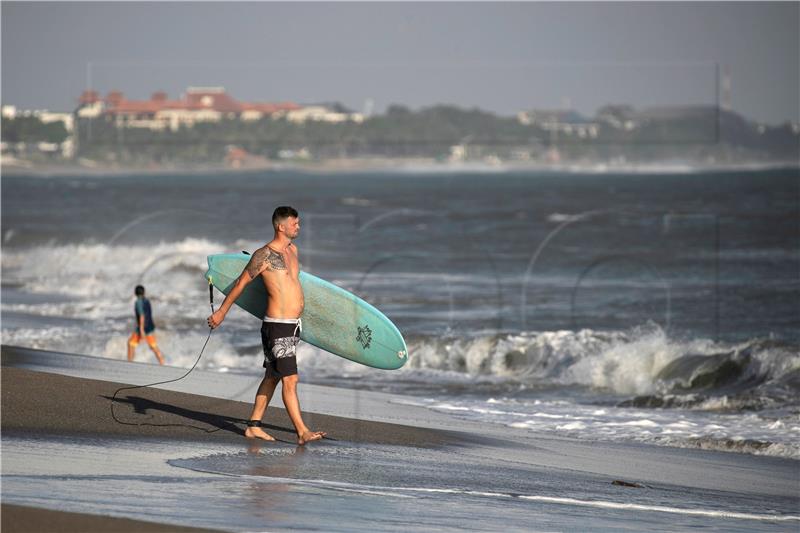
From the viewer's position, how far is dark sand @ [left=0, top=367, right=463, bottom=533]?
781cm

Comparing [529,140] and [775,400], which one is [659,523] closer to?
[775,400]

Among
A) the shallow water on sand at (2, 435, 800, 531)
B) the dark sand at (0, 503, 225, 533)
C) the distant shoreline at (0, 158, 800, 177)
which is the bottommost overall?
the shallow water on sand at (2, 435, 800, 531)

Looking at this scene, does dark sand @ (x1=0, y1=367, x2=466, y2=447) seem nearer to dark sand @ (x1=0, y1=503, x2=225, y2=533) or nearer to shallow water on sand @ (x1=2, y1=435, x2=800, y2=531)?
shallow water on sand @ (x1=2, y1=435, x2=800, y2=531)

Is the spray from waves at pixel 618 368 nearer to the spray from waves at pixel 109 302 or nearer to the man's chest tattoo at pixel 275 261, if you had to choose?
the spray from waves at pixel 109 302

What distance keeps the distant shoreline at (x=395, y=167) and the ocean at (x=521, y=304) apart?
6496 centimetres

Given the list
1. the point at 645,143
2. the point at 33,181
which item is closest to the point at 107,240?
the point at 33,181

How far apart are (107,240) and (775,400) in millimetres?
43507

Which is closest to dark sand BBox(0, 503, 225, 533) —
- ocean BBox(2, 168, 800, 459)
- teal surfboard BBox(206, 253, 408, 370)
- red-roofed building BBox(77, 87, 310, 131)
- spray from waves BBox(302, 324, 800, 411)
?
teal surfboard BBox(206, 253, 408, 370)

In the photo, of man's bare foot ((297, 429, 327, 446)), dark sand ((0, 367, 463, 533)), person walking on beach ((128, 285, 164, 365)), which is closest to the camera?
man's bare foot ((297, 429, 327, 446))

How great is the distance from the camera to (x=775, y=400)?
12.6 m

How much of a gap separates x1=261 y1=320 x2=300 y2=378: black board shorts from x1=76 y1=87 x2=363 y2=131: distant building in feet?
341

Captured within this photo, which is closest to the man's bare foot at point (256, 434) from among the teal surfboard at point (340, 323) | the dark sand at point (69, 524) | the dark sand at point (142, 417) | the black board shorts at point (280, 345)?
the dark sand at point (142, 417)

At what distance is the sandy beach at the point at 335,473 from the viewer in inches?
230

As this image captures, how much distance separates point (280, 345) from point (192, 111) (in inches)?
4963
